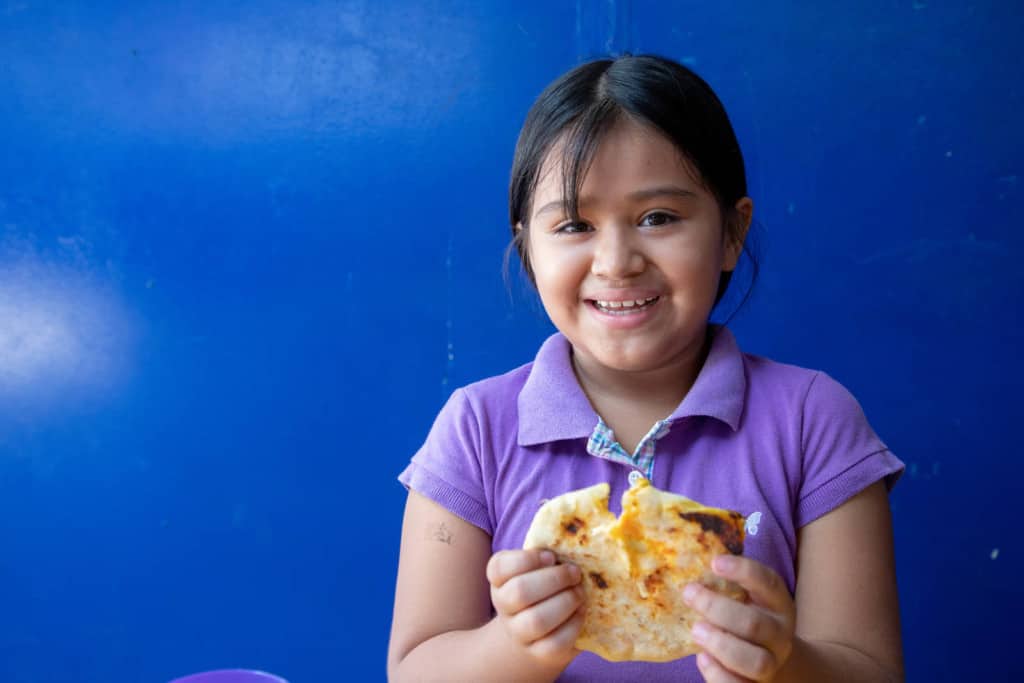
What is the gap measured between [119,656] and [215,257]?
75 cm

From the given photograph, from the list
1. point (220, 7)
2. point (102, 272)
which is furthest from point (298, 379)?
point (220, 7)

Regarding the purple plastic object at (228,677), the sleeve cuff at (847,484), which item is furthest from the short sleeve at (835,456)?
the purple plastic object at (228,677)

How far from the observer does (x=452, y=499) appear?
3.79 ft

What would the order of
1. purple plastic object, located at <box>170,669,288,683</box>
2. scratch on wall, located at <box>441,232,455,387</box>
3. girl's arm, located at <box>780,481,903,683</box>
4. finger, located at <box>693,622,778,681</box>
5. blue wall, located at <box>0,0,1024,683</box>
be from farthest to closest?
scratch on wall, located at <box>441,232,455,387</box>, blue wall, located at <box>0,0,1024,683</box>, purple plastic object, located at <box>170,669,288,683</box>, girl's arm, located at <box>780,481,903,683</box>, finger, located at <box>693,622,778,681</box>

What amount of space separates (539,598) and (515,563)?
40mm

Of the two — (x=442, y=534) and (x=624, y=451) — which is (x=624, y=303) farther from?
(x=442, y=534)

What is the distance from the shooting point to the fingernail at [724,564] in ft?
2.59

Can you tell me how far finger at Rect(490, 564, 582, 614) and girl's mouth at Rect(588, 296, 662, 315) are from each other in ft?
1.18

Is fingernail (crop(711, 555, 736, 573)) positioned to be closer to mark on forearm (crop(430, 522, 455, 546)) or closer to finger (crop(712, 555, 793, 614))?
finger (crop(712, 555, 793, 614))

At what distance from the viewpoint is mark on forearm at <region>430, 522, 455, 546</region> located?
3.76 feet

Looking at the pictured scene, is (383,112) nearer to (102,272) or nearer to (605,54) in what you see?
(605,54)

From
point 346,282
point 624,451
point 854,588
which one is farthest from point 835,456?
point 346,282

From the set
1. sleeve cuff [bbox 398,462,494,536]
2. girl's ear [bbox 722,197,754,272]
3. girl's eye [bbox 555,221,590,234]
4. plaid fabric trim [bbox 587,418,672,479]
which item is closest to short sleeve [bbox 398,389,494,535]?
sleeve cuff [bbox 398,462,494,536]

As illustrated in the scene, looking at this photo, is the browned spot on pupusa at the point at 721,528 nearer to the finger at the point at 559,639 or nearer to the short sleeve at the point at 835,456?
the finger at the point at 559,639
